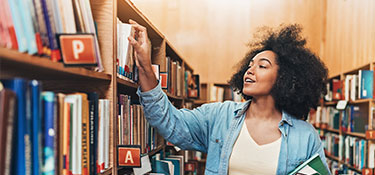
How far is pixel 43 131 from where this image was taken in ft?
2.54

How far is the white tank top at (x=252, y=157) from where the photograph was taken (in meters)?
1.58

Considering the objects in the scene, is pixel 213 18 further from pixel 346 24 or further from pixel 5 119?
pixel 5 119

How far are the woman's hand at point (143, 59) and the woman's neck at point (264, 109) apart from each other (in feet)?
1.94

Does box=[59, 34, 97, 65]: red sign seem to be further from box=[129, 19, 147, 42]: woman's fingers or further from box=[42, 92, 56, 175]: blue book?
box=[129, 19, 147, 42]: woman's fingers

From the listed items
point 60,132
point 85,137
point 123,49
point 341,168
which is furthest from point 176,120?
point 341,168

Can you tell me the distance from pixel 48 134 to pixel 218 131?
3.52ft

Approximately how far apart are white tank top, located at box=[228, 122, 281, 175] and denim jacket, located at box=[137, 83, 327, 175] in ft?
0.08

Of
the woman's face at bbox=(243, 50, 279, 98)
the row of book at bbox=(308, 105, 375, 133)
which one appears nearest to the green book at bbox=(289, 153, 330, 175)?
the woman's face at bbox=(243, 50, 279, 98)

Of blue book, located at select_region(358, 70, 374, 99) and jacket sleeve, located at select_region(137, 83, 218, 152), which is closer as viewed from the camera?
jacket sleeve, located at select_region(137, 83, 218, 152)

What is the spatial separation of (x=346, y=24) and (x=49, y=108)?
4.35 meters

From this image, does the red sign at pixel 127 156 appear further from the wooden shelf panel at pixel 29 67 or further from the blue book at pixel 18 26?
the blue book at pixel 18 26

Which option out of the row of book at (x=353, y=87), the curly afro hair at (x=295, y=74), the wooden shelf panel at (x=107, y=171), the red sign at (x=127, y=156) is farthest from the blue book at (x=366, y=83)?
the wooden shelf panel at (x=107, y=171)

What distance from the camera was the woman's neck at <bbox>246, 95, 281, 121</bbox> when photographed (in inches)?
68.1

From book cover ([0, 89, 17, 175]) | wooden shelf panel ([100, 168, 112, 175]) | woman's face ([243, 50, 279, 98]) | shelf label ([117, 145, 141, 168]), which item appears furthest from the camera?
woman's face ([243, 50, 279, 98])
